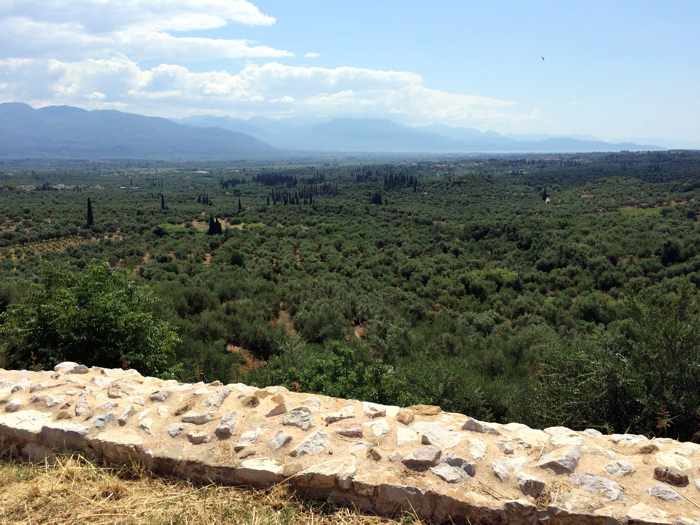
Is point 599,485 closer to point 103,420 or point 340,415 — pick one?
point 340,415

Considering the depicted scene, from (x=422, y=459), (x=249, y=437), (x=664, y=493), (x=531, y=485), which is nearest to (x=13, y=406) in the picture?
(x=249, y=437)

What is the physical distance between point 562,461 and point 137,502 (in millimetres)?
3961

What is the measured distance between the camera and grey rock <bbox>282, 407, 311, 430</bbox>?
5.28m

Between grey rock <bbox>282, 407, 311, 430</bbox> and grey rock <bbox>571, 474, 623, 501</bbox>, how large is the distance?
2.64m

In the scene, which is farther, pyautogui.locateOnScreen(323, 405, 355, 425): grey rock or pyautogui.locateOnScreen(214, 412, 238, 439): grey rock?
pyautogui.locateOnScreen(323, 405, 355, 425): grey rock

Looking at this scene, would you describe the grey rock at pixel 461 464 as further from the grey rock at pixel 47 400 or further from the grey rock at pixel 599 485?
the grey rock at pixel 47 400

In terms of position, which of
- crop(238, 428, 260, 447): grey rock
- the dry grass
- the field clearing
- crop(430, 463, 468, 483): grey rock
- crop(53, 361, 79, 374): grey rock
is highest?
crop(430, 463, 468, 483): grey rock

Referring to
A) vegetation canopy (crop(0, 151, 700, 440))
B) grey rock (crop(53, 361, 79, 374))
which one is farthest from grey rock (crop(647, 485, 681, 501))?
grey rock (crop(53, 361, 79, 374))

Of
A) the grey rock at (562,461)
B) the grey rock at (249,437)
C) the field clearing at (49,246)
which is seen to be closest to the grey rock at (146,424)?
the grey rock at (249,437)

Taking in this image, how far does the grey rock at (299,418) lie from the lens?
17.3 feet

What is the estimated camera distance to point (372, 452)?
4.75 metres

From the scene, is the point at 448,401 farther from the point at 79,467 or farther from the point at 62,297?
the point at 62,297

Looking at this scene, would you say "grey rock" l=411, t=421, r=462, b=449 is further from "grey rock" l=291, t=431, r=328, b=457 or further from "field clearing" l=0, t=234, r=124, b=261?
"field clearing" l=0, t=234, r=124, b=261

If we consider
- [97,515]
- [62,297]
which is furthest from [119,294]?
[97,515]
